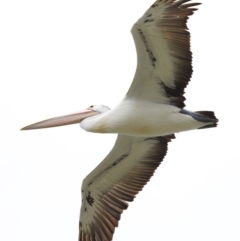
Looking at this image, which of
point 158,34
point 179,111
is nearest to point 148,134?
point 179,111

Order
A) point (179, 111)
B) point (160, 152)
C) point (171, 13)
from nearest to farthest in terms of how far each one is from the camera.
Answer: point (171, 13) → point (179, 111) → point (160, 152)

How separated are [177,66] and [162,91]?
0.60 m

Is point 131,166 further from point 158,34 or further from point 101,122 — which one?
point 158,34

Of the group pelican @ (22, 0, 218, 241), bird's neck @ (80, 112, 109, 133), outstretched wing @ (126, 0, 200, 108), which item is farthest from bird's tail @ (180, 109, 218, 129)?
bird's neck @ (80, 112, 109, 133)

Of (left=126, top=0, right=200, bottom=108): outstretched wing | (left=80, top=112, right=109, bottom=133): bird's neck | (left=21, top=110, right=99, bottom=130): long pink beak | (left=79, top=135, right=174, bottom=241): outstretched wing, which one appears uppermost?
(left=126, top=0, right=200, bottom=108): outstretched wing

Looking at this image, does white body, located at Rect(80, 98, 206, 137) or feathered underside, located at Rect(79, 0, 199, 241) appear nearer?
feathered underside, located at Rect(79, 0, 199, 241)

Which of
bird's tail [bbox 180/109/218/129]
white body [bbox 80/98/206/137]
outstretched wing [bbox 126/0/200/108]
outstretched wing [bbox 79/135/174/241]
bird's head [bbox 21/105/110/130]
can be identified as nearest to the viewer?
outstretched wing [bbox 126/0/200/108]

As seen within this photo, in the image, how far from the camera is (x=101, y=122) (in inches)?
548

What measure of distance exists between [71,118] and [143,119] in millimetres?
1772

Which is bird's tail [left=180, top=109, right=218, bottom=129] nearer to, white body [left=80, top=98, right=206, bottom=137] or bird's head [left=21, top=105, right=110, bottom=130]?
white body [left=80, top=98, right=206, bottom=137]

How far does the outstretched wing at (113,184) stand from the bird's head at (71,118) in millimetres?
675

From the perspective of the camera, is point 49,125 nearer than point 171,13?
No

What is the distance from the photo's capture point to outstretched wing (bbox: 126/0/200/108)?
12883 millimetres

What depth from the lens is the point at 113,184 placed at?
15.4 m
